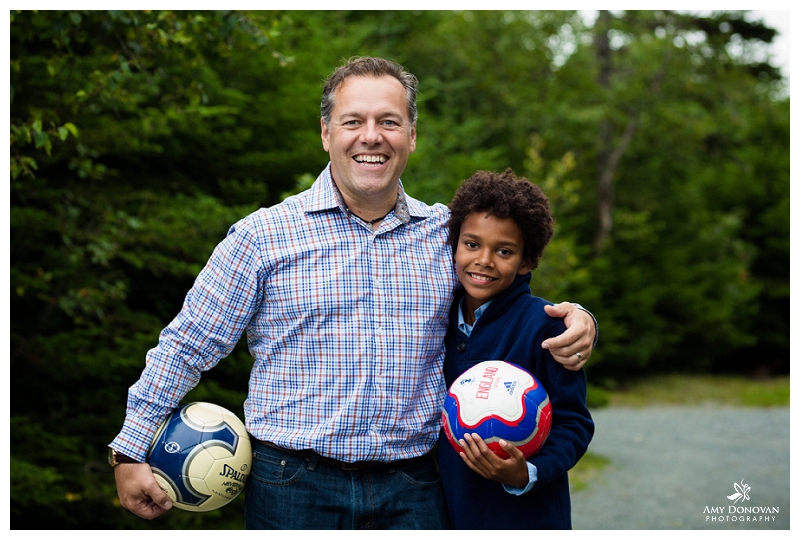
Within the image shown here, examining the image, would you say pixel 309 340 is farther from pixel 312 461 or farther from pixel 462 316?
pixel 462 316

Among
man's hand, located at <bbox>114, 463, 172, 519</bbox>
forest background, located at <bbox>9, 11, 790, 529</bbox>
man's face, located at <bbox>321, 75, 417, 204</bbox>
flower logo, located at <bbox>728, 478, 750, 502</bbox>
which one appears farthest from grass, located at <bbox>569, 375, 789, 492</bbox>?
man's hand, located at <bbox>114, 463, 172, 519</bbox>

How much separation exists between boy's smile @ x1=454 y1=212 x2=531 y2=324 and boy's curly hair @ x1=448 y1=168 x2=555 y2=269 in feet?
0.10

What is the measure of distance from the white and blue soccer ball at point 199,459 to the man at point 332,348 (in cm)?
4

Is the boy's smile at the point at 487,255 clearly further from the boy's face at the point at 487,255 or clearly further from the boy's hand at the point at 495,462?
the boy's hand at the point at 495,462

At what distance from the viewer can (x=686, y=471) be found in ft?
33.2

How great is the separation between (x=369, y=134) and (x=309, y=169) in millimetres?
4082

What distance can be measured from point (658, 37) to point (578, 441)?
51.2 ft

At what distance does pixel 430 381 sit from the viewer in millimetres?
2904

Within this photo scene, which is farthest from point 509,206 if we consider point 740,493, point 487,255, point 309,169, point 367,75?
point 740,493

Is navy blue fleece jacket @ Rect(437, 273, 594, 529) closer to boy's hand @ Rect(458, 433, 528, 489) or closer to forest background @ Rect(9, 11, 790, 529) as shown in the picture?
boy's hand @ Rect(458, 433, 528, 489)

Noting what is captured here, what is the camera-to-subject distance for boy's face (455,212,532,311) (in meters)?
2.84

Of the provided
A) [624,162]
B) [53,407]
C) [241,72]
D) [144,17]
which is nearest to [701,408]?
[624,162]

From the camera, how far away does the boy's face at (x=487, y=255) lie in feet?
9.31

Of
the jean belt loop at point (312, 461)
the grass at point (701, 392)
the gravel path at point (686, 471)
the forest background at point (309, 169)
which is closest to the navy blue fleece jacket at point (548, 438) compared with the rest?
the jean belt loop at point (312, 461)
